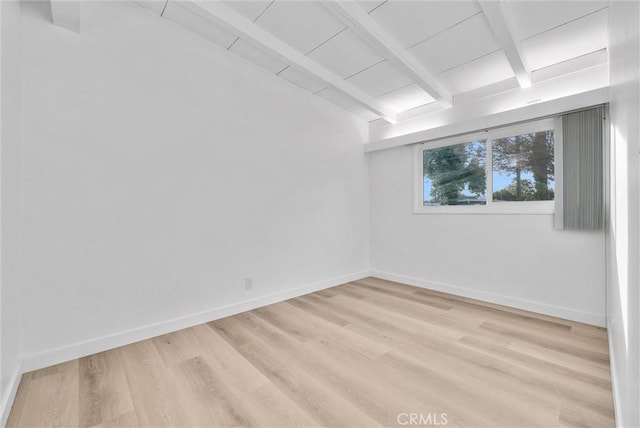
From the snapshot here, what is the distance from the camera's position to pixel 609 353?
1.99 meters

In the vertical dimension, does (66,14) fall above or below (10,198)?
above

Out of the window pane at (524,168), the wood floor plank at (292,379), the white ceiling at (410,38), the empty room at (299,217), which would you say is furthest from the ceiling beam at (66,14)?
the window pane at (524,168)

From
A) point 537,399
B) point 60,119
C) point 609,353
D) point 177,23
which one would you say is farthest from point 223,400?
point 177,23

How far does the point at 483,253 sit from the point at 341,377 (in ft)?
7.67

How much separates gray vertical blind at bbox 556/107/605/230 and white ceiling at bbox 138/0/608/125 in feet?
1.67

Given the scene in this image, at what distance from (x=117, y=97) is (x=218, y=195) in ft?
3.55

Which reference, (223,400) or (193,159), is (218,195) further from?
(223,400)

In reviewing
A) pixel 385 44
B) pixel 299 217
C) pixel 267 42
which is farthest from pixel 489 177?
pixel 267 42

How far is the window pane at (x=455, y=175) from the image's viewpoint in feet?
11.1

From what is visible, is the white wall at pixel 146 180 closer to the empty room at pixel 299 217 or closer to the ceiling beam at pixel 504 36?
the empty room at pixel 299 217

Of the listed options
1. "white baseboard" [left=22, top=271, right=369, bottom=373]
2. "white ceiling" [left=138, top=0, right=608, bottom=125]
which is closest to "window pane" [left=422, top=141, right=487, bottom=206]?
"white ceiling" [left=138, top=0, right=608, bottom=125]

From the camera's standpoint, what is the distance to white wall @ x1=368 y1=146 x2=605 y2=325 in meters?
2.59

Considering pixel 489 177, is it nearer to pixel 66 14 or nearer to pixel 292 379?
pixel 292 379

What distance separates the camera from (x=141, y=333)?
225 cm
